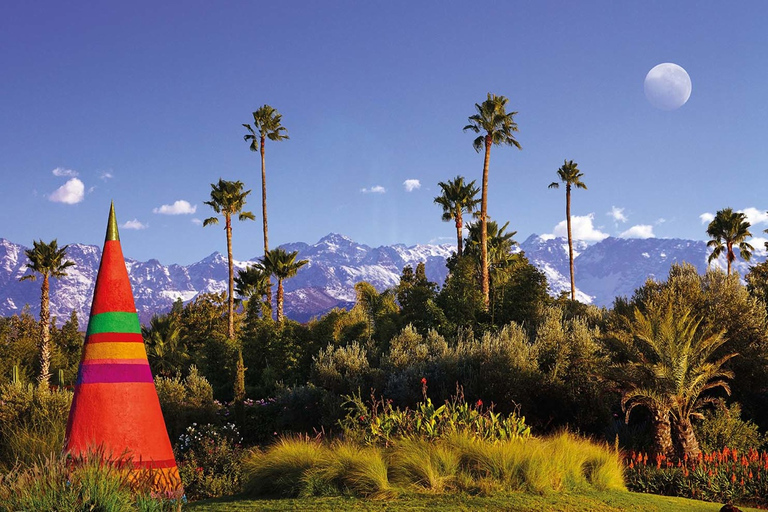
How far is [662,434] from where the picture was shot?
44.0 feet

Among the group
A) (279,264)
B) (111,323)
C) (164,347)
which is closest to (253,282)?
(279,264)

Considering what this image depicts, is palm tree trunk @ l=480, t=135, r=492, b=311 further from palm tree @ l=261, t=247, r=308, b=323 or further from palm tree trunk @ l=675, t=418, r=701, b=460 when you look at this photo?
palm tree trunk @ l=675, t=418, r=701, b=460

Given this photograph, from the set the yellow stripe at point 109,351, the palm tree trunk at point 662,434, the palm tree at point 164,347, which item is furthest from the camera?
the palm tree at point 164,347

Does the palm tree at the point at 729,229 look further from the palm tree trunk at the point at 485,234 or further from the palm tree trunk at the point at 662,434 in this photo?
the palm tree trunk at the point at 662,434

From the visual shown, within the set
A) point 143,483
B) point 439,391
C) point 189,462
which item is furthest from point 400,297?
point 143,483

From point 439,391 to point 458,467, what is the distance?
10961mm

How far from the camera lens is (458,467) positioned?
27.3 feet

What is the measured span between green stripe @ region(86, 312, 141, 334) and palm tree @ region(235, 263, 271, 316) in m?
33.5

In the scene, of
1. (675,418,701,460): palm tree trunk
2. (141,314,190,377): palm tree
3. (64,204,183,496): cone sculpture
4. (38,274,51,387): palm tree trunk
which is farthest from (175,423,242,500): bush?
(38,274,51,387): palm tree trunk

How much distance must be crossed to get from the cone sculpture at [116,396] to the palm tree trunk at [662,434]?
9.69 meters

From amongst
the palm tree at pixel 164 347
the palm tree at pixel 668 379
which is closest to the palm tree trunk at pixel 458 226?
the palm tree at pixel 164 347

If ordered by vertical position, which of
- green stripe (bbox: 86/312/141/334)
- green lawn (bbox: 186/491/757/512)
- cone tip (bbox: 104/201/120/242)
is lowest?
green lawn (bbox: 186/491/757/512)

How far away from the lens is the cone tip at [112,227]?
9.95 metres

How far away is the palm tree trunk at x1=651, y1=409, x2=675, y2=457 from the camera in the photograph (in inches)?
523
